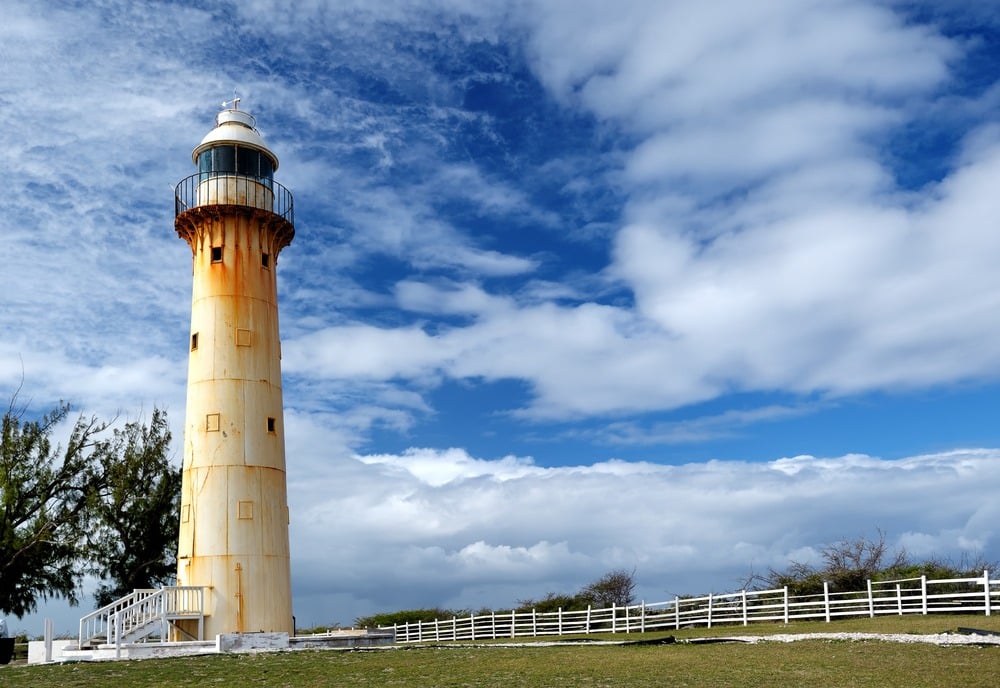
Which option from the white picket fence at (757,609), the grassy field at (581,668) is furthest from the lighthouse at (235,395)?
the white picket fence at (757,609)

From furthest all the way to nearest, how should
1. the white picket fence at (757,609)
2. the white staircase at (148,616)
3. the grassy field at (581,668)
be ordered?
the white picket fence at (757,609)
the white staircase at (148,616)
the grassy field at (581,668)

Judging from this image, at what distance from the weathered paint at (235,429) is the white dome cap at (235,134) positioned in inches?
60.9

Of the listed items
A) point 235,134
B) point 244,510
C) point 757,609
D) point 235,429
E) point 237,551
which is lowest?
point 757,609

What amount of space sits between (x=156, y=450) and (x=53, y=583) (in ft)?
21.1

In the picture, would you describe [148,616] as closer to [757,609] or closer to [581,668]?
[581,668]

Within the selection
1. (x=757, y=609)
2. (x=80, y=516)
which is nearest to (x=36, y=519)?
(x=80, y=516)

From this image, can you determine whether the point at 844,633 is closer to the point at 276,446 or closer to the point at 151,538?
the point at 276,446

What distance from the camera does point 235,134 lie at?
31.8 meters

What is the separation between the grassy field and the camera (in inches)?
642

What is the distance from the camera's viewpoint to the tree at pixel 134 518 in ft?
128

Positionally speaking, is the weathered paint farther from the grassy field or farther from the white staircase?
the grassy field

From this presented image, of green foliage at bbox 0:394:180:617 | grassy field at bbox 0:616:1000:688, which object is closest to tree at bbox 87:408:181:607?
green foliage at bbox 0:394:180:617

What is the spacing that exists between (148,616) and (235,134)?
1509cm

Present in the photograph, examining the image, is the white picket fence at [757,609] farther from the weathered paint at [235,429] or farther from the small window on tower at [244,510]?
the small window on tower at [244,510]
